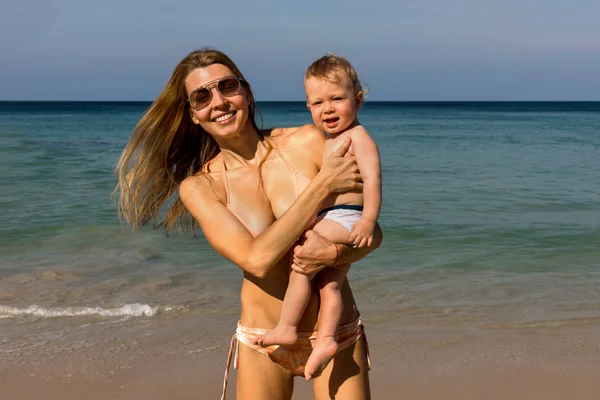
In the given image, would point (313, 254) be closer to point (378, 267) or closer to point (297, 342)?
point (297, 342)

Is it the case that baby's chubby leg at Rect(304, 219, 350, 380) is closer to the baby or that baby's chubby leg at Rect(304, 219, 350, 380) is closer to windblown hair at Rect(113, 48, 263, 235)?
the baby

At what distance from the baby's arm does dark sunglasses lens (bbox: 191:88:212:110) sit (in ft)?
1.82

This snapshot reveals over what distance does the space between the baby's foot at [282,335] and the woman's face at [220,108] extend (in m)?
0.74

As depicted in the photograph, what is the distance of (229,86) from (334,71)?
1.35 ft

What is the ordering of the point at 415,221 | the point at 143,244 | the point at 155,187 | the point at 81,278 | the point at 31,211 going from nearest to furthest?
the point at 155,187 < the point at 81,278 < the point at 143,244 < the point at 415,221 < the point at 31,211

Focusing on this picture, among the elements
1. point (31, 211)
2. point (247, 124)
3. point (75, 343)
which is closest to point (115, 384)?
point (75, 343)

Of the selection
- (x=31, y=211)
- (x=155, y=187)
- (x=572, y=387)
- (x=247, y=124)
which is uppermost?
(x=247, y=124)

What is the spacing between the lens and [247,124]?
A: 3143mm

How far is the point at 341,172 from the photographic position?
289 centimetres

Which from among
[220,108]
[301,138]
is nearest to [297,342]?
[301,138]

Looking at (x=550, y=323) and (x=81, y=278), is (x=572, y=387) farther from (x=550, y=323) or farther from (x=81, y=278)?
(x=81, y=278)

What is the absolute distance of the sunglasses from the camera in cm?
302

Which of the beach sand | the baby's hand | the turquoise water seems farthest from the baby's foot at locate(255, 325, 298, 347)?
the turquoise water

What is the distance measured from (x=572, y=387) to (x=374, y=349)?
143cm
